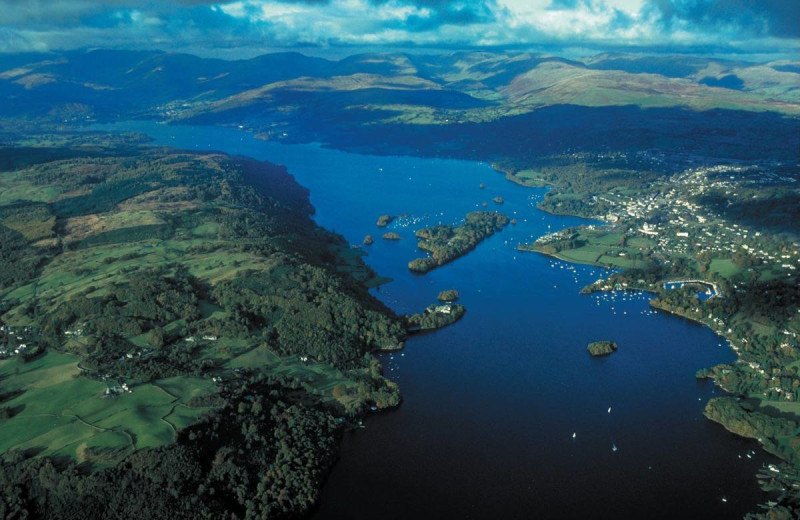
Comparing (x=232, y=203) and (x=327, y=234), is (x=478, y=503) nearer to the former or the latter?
(x=327, y=234)

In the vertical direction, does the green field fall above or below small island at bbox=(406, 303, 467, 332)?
above

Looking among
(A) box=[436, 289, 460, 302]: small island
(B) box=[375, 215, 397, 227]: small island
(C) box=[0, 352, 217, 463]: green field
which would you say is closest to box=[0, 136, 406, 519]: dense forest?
(C) box=[0, 352, 217, 463]: green field

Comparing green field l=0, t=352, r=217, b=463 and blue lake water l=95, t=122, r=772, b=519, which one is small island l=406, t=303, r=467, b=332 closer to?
blue lake water l=95, t=122, r=772, b=519

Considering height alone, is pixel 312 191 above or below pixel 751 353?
below

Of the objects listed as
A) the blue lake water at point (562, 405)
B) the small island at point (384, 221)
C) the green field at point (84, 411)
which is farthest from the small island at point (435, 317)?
the small island at point (384, 221)

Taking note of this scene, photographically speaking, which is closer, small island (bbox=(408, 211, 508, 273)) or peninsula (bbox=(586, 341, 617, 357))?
peninsula (bbox=(586, 341, 617, 357))

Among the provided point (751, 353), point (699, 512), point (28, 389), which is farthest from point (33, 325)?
point (751, 353)

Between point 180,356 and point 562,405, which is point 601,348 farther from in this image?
point 180,356
